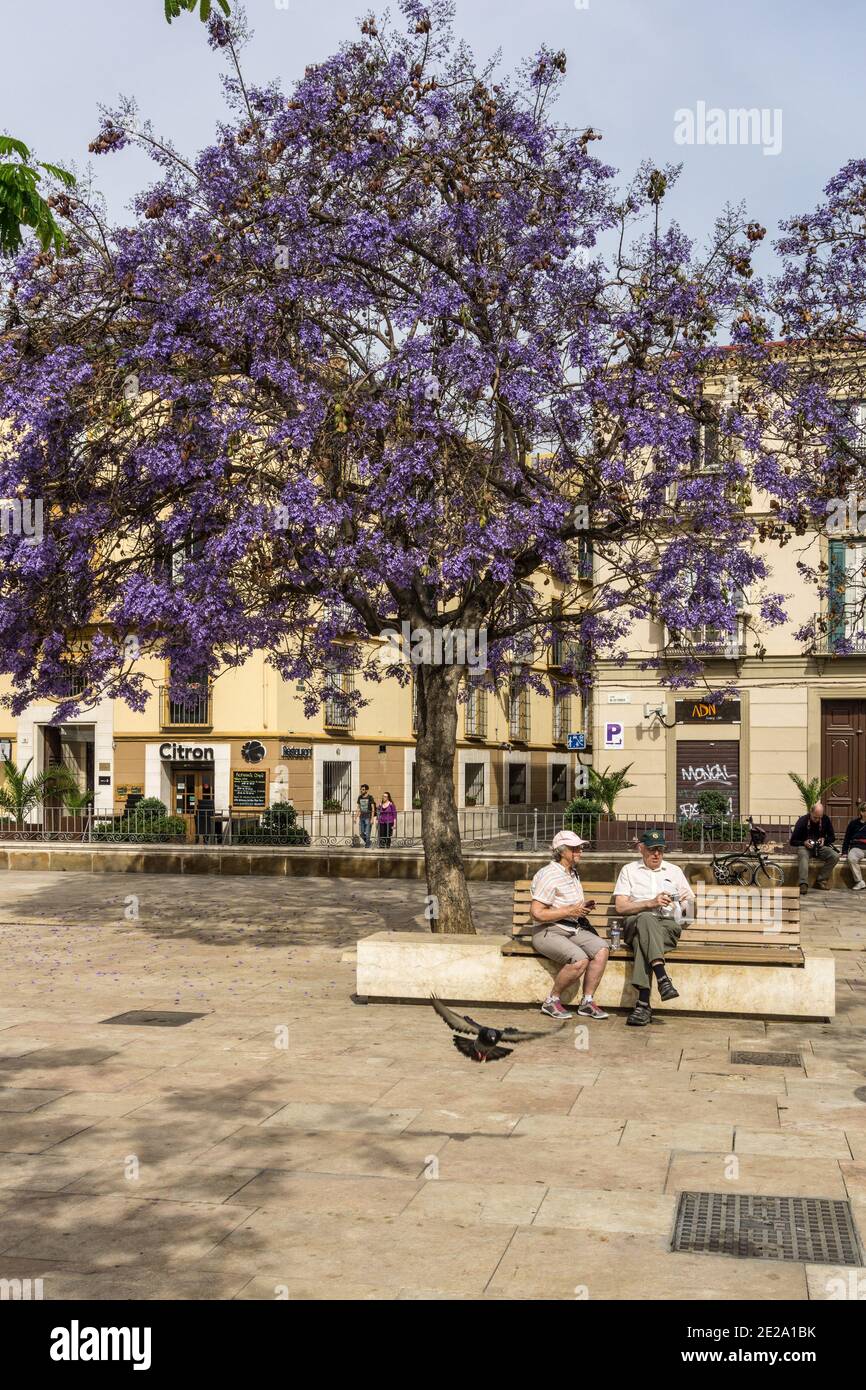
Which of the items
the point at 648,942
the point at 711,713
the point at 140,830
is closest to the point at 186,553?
the point at 648,942

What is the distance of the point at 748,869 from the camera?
21.2 m

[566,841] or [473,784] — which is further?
[473,784]

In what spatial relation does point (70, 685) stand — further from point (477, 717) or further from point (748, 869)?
point (477, 717)

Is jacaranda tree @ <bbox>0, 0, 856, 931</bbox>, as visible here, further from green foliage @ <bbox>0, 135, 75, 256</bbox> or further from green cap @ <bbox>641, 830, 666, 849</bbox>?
green foliage @ <bbox>0, 135, 75, 256</bbox>

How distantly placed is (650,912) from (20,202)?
722 centimetres

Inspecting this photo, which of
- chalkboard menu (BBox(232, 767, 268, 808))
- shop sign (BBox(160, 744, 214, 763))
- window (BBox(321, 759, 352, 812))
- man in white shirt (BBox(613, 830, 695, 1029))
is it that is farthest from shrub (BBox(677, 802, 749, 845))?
shop sign (BBox(160, 744, 214, 763))

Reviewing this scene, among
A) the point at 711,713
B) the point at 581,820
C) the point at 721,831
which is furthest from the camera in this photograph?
the point at 711,713

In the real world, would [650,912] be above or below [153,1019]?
above

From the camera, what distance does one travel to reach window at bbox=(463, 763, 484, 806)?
46.3m

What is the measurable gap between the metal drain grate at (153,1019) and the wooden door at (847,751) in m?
23.6

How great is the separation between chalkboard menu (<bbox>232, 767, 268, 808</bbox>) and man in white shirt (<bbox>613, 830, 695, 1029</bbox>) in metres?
26.2

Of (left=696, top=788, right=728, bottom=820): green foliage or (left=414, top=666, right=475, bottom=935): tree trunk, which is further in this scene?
(left=696, top=788, right=728, bottom=820): green foliage

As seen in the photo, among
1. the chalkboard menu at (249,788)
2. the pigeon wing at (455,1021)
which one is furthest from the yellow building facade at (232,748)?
the pigeon wing at (455,1021)
